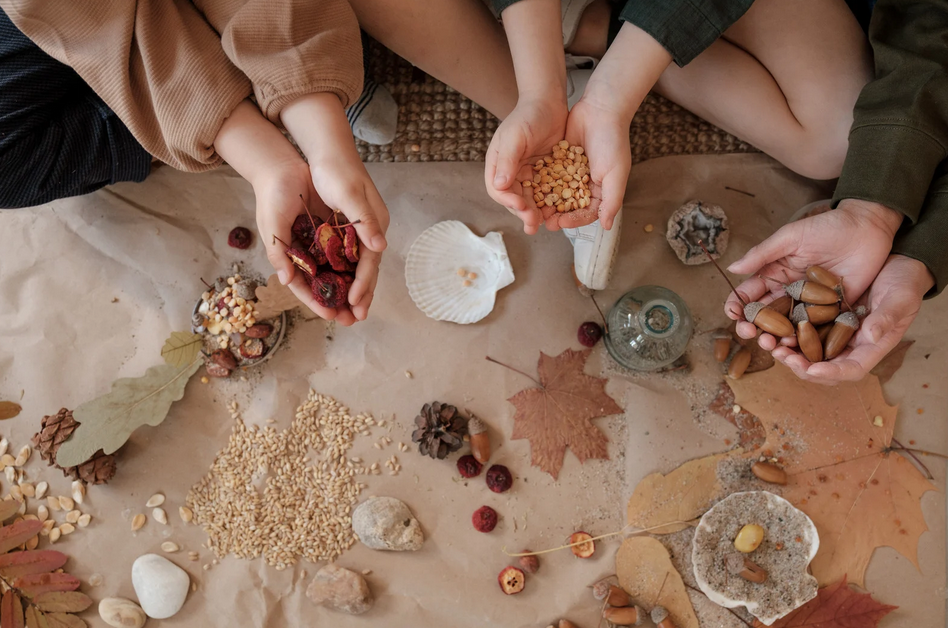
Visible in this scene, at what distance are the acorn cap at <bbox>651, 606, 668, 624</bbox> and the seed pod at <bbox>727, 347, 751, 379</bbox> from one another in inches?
21.3

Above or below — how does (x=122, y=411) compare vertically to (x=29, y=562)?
above

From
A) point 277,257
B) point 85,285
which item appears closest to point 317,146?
point 277,257

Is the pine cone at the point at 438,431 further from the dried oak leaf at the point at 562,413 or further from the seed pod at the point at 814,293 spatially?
the seed pod at the point at 814,293

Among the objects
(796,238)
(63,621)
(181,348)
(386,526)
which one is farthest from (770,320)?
(63,621)

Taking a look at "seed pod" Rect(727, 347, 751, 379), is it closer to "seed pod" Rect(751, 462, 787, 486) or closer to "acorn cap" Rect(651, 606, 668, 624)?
"seed pod" Rect(751, 462, 787, 486)

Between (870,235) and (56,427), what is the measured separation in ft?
5.75

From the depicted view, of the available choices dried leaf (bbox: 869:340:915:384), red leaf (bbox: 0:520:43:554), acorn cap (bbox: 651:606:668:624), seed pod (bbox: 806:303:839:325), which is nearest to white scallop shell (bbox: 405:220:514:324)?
seed pod (bbox: 806:303:839:325)

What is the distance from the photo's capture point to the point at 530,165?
123 centimetres

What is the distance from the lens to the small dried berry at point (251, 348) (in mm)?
1480

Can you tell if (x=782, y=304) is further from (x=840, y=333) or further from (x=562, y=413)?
(x=562, y=413)

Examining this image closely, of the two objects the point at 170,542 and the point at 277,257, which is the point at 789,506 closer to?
the point at 277,257

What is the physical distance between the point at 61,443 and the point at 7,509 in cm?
18

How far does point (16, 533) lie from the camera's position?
1436 millimetres

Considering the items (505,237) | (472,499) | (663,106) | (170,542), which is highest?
(663,106)
